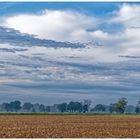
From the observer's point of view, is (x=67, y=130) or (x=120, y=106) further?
(x=120, y=106)

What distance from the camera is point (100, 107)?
5655 inches

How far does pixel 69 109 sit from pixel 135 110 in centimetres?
2098

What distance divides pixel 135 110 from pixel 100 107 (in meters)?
11.6

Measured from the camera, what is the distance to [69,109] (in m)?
135

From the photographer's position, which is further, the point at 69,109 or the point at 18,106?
the point at 18,106

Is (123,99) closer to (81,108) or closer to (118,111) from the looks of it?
(118,111)

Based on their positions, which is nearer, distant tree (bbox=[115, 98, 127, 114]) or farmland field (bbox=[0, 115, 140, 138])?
farmland field (bbox=[0, 115, 140, 138])

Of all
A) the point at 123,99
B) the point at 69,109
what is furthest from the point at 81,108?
the point at 123,99

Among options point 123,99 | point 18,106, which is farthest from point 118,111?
point 18,106

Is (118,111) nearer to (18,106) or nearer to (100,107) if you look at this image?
(100,107)

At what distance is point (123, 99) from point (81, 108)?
43.0 ft

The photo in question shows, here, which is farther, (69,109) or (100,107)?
(100,107)

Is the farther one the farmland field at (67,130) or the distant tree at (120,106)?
the distant tree at (120,106)

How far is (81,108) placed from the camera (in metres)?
136
